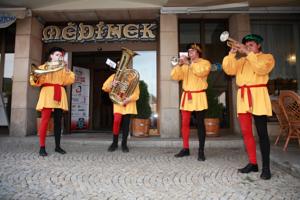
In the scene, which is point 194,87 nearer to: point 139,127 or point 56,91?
point 56,91

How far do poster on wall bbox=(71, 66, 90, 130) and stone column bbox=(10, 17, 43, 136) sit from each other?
1437 millimetres

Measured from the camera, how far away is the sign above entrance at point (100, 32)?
8.01 metres

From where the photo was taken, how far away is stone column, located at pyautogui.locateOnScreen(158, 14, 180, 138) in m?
7.03

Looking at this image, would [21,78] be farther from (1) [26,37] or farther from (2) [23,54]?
(1) [26,37]

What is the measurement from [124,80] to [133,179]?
2.26m

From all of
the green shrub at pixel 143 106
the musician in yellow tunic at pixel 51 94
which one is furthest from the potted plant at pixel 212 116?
the musician in yellow tunic at pixel 51 94

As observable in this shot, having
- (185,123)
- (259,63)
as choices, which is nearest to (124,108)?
(185,123)

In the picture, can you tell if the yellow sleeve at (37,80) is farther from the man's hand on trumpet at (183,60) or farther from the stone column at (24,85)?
the stone column at (24,85)

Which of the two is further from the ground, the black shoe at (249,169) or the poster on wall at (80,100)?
the poster on wall at (80,100)

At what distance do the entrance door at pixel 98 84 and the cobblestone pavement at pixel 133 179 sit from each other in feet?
15.7

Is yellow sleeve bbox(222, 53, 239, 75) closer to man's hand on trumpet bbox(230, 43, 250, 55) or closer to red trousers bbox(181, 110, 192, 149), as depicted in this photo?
man's hand on trumpet bbox(230, 43, 250, 55)

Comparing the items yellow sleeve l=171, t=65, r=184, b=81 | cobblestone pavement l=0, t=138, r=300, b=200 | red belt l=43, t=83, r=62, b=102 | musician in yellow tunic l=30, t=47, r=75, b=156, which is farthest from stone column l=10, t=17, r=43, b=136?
yellow sleeve l=171, t=65, r=184, b=81

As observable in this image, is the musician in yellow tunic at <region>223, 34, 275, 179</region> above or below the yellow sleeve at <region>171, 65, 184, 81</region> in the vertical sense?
below

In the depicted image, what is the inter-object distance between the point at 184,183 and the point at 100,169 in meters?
1.27
